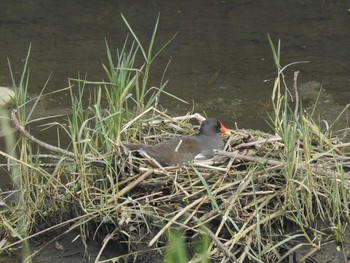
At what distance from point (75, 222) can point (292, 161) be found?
1.27 meters

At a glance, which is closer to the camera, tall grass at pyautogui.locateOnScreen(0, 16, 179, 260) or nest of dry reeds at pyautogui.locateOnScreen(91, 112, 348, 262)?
nest of dry reeds at pyautogui.locateOnScreen(91, 112, 348, 262)

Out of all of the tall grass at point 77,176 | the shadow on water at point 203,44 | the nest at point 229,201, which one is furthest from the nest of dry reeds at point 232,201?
the shadow on water at point 203,44

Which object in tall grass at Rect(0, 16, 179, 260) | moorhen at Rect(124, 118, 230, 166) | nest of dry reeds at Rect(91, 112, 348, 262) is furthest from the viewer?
moorhen at Rect(124, 118, 230, 166)

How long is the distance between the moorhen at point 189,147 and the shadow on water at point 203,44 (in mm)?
1824

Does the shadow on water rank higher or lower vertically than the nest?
lower

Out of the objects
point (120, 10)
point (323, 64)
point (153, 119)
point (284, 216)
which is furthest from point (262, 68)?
point (284, 216)

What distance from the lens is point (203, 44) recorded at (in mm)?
9562

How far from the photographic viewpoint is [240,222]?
4.88 meters

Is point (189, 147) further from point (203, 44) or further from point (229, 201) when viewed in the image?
point (203, 44)

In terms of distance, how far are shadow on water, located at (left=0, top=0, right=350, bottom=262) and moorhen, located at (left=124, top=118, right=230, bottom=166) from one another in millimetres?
1824

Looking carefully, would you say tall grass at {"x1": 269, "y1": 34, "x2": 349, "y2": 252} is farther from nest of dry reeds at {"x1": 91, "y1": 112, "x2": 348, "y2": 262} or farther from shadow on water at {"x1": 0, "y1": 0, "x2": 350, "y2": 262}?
shadow on water at {"x1": 0, "y1": 0, "x2": 350, "y2": 262}

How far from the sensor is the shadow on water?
8.18m

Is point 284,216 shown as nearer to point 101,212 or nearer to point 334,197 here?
point 334,197

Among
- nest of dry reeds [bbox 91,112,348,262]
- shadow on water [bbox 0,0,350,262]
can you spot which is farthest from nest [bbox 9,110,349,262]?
shadow on water [bbox 0,0,350,262]
